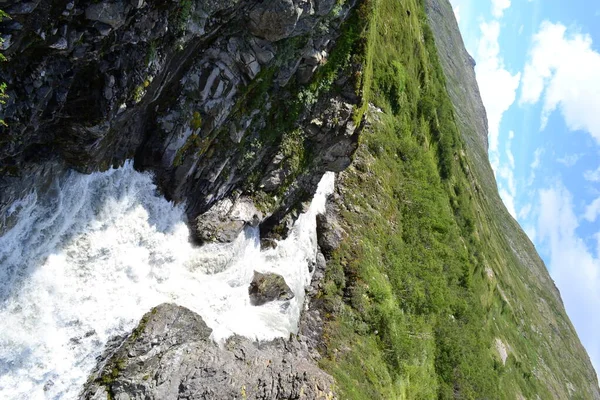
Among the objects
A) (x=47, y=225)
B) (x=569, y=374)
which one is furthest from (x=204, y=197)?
(x=569, y=374)

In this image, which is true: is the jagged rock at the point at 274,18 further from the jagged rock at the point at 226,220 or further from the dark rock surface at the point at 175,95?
the jagged rock at the point at 226,220

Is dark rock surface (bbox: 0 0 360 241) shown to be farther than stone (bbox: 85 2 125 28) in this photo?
Yes

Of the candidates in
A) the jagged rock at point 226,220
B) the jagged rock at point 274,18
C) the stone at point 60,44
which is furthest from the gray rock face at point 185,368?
the jagged rock at point 274,18

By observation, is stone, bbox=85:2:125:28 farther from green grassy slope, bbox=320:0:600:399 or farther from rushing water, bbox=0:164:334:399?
green grassy slope, bbox=320:0:600:399

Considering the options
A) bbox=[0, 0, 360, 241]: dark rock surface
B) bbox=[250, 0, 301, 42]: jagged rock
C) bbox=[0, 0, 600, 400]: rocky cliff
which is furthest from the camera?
bbox=[250, 0, 301, 42]: jagged rock

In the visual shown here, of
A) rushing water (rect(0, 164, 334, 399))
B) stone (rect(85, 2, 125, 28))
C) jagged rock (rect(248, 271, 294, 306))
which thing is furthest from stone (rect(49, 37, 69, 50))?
jagged rock (rect(248, 271, 294, 306))

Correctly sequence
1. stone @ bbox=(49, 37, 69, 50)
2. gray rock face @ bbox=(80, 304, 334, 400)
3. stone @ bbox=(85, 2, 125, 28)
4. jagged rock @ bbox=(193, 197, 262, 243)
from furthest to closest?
jagged rock @ bbox=(193, 197, 262, 243)
gray rock face @ bbox=(80, 304, 334, 400)
stone @ bbox=(85, 2, 125, 28)
stone @ bbox=(49, 37, 69, 50)

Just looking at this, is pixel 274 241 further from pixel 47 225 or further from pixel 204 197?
pixel 47 225
